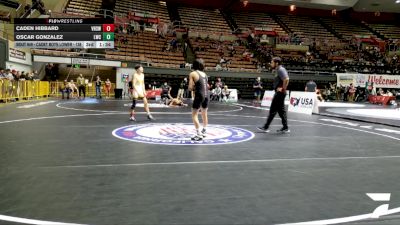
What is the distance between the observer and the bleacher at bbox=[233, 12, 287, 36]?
37.1 m

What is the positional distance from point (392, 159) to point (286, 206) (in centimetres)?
289

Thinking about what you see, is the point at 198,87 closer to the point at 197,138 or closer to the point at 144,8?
the point at 197,138

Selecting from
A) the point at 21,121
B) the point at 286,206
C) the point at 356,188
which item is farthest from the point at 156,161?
the point at 21,121

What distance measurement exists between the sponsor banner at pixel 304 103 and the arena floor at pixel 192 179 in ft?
19.7

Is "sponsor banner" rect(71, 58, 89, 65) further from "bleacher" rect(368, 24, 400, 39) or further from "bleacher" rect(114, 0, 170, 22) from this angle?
"bleacher" rect(368, 24, 400, 39)

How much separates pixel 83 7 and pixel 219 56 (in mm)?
12410

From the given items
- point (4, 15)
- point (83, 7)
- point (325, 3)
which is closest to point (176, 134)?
point (4, 15)

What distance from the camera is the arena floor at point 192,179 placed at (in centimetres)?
266

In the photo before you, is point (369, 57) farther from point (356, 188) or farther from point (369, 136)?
point (356, 188)

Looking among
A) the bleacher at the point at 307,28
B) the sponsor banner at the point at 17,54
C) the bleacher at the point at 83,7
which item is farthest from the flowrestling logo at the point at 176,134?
the bleacher at the point at 307,28

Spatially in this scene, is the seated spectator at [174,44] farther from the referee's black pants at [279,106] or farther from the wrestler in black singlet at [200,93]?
the wrestler in black singlet at [200,93]
